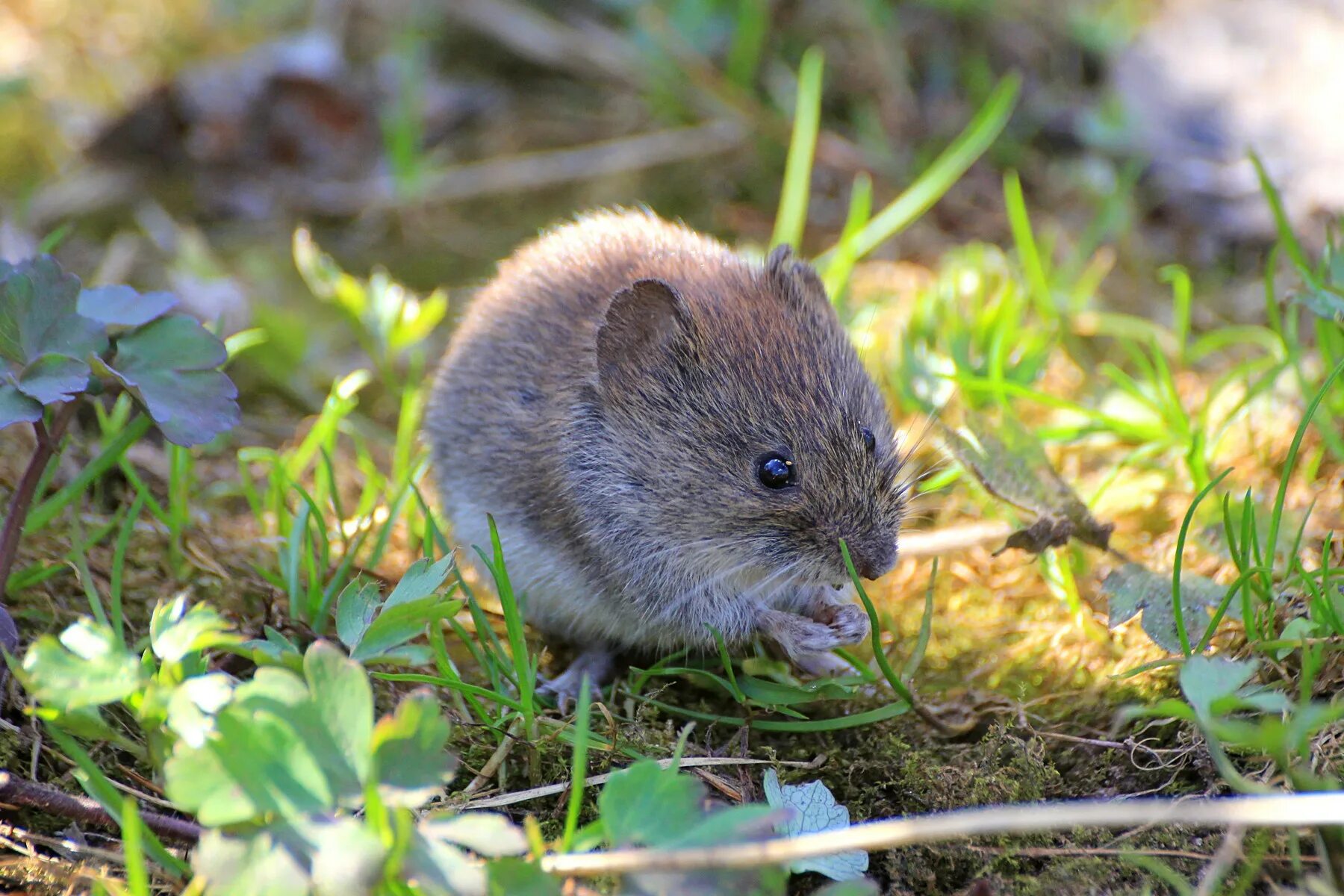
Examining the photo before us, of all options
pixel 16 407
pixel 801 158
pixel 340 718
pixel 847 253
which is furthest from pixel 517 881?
pixel 801 158

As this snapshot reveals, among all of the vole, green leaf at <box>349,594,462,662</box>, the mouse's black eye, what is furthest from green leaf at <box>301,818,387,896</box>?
the mouse's black eye

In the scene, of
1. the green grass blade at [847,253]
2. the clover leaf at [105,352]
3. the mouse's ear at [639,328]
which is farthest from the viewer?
the green grass blade at [847,253]

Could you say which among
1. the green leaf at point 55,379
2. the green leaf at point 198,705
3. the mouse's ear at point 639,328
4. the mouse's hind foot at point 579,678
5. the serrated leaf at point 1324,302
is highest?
the serrated leaf at point 1324,302

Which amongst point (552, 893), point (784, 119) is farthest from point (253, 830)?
point (784, 119)

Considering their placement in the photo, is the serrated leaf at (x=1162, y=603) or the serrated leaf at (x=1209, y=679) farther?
the serrated leaf at (x=1162, y=603)

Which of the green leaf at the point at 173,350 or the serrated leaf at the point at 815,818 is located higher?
the green leaf at the point at 173,350

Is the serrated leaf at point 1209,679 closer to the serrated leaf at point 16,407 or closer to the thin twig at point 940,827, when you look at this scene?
the thin twig at point 940,827

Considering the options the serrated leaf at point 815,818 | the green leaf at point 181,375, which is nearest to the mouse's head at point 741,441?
the serrated leaf at point 815,818

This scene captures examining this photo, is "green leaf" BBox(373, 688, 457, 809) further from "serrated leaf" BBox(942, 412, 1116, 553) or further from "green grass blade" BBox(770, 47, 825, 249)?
"green grass blade" BBox(770, 47, 825, 249)
